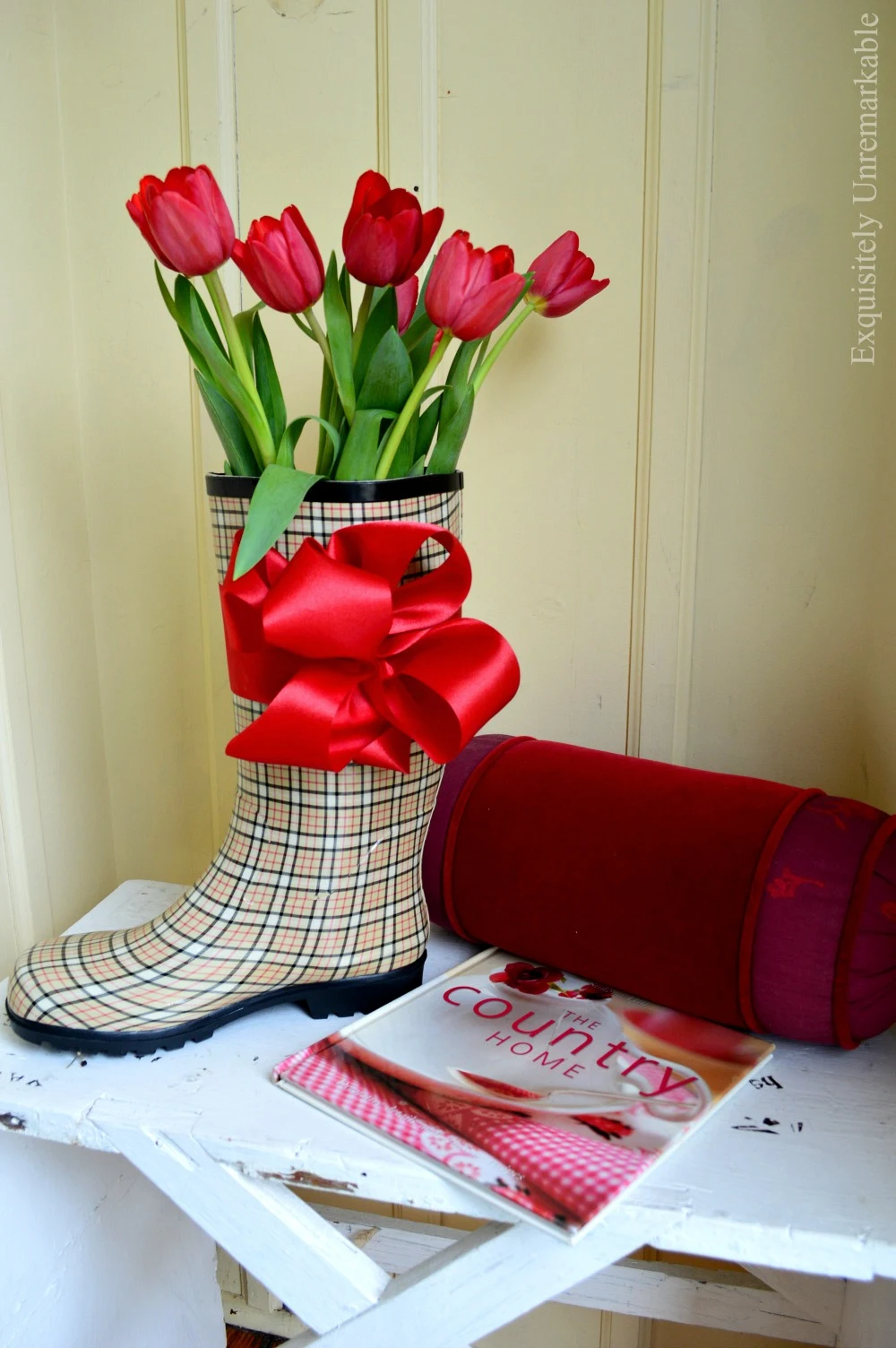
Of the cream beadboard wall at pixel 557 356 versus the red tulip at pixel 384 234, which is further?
the cream beadboard wall at pixel 557 356

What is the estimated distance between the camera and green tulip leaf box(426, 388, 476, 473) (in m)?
0.60

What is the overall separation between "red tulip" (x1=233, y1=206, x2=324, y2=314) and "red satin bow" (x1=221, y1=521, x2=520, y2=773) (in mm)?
128

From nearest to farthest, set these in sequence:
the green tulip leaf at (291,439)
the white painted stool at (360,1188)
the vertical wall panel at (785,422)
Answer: the white painted stool at (360,1188) < the green tulip leaf at (291,439) < the vertical wall panel at (785,422)

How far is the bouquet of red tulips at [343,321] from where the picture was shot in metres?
0.51

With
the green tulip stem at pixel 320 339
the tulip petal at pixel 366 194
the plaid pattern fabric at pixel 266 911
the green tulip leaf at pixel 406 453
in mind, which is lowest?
the plaid pattern fabric at pixel 266 911

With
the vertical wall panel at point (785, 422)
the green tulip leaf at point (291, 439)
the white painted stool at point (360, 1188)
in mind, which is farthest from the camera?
the vertical wall panel at point (785, 422)

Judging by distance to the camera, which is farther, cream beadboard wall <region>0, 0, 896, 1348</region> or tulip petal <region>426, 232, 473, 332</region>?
cream beadboard wall <region>0, 0, 896, 1348</region>

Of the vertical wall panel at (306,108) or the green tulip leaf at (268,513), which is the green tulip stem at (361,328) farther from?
the vertical wall panel at (306,108)

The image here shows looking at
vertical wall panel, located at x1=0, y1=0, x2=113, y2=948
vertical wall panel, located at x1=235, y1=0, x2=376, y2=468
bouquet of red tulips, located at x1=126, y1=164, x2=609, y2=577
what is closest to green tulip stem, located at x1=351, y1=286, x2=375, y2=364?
bouquet of red tulips, located at x1=126, y1=164, x2=609, y2=577

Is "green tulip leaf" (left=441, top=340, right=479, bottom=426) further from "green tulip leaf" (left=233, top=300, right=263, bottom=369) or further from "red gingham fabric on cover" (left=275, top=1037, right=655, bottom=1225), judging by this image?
"red gingham fabric on cover" (left=275, top=1037, right=655, bottom=1225)

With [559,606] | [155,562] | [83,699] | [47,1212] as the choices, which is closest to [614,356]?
[559,606]

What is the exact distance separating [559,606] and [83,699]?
1.44 ft

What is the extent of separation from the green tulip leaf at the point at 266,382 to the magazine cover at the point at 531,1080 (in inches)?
14.5

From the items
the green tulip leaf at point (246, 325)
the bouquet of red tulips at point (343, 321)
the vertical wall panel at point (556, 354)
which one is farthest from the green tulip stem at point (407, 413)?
the vertical wall panel at point (556, 354)
